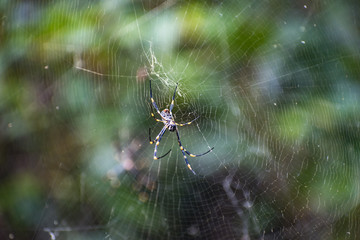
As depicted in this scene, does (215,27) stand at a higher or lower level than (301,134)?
higher

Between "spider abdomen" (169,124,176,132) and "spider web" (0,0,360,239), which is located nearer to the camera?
"spider web" (0,0,360,239)

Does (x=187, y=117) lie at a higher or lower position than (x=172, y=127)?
higher

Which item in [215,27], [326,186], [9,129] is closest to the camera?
[215,27]

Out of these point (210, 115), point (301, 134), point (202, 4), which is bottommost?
point (301, 134)

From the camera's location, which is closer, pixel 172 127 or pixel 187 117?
pixel 187 117

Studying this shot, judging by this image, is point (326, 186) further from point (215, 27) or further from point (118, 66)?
point (118, 66)

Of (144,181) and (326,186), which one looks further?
(144,181)

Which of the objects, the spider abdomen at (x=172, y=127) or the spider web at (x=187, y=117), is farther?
the spider abdomen at (x=172, y=127)

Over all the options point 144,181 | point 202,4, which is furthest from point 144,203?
point 202,4
